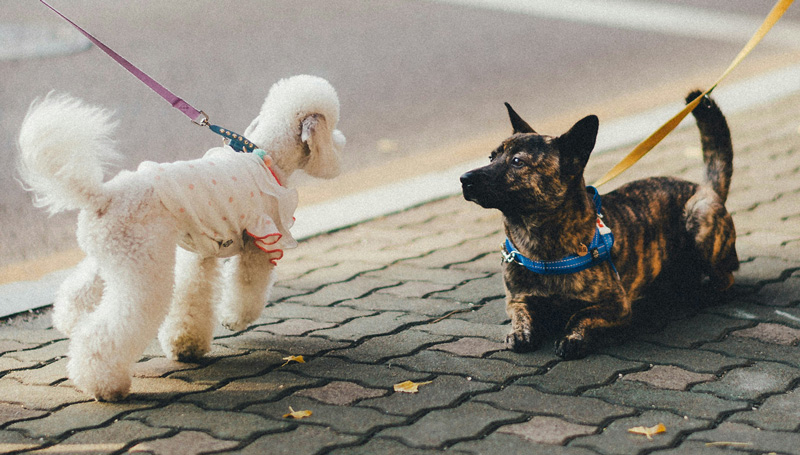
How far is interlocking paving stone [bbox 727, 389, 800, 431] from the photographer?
3.02 meters

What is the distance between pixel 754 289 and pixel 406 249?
6.97ft

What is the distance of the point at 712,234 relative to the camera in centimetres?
423

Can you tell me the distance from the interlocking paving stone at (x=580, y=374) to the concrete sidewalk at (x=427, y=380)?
1 cm

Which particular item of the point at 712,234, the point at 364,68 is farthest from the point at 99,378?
the point at 364,68

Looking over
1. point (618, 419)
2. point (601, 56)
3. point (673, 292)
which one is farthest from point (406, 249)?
point (601, 56)

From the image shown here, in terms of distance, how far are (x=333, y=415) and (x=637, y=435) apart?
1.11 meters

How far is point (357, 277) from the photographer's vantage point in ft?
16.5

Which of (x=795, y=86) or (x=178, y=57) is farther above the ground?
(x=178, y=57)

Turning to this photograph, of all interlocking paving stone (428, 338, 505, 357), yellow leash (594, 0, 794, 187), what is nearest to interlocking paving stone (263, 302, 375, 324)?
interlocking paving stone (428, 338, 505, 357)

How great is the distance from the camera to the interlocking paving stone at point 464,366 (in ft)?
11.7

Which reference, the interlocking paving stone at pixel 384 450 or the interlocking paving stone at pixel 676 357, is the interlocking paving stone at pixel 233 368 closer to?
the interlocking paving stone at pixel 384 450

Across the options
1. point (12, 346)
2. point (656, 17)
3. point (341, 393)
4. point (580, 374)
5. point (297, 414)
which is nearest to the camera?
point (297, 414)

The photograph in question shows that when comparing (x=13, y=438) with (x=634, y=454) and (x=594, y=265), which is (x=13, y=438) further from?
(x=594, y=265)

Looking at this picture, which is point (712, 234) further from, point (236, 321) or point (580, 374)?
point (236, 321)
